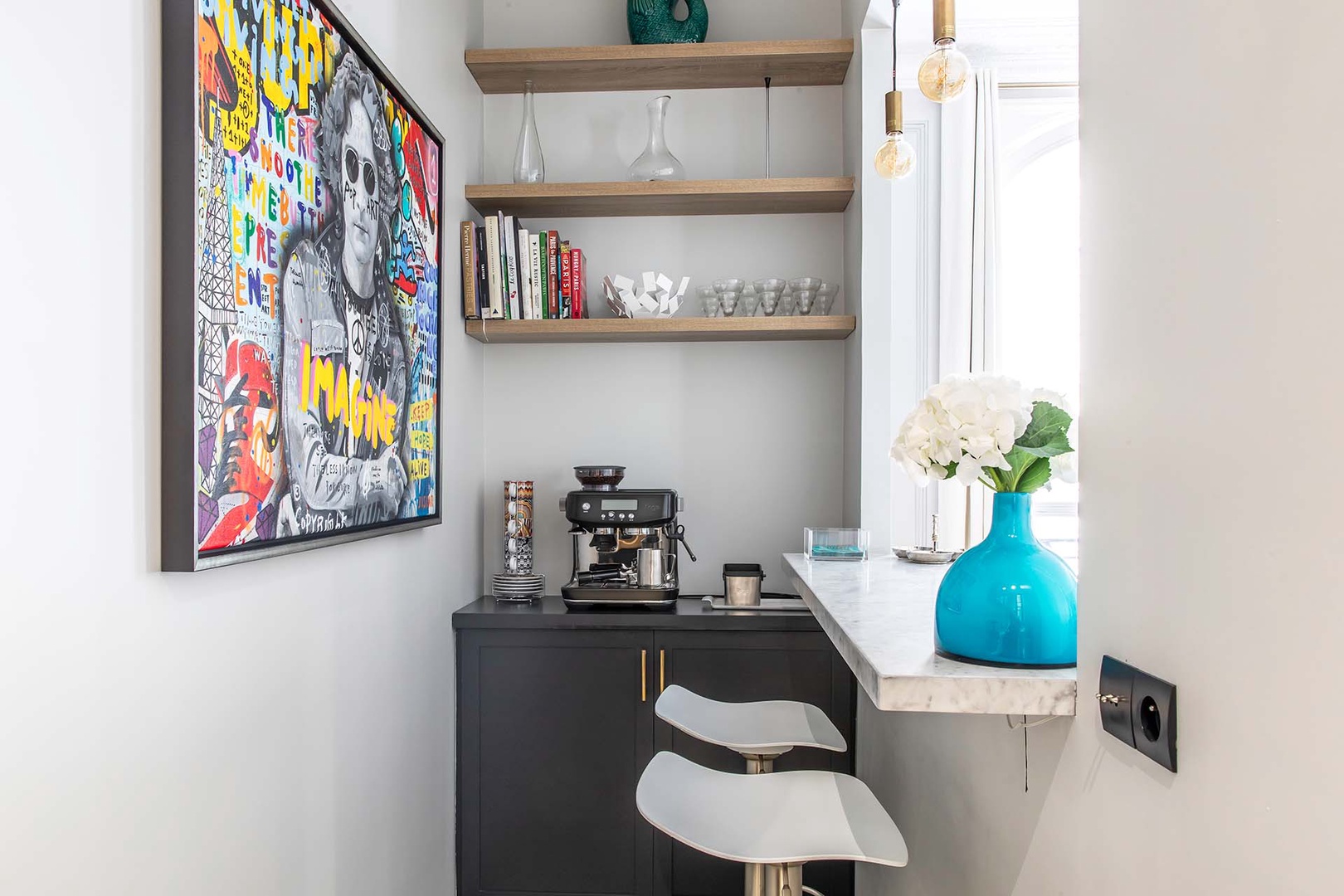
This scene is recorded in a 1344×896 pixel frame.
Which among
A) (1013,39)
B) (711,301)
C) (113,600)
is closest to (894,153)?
(711,301)

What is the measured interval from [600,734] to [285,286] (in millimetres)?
1555

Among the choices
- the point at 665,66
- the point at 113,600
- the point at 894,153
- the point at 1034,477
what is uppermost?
the point at 665,66

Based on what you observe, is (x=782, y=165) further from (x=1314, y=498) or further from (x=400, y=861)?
(x=1314, y=498)

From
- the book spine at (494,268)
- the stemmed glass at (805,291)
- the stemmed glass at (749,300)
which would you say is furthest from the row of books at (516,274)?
the stemmed glass at (805,291)

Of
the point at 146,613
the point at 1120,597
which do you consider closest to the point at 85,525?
the point at 146,613

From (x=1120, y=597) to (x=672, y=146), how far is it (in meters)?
2.43

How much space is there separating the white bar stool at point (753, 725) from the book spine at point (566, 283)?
126 centimetres

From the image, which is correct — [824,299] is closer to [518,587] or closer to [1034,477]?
[518,587]

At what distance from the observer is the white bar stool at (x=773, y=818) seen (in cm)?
127

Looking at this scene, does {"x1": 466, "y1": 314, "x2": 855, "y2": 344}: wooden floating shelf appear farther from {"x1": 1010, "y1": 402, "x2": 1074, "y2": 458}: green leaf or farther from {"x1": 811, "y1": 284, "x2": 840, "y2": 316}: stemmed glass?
{"x1": 1010, "y1": 402, "x2": 1074, "y2": 458}: green leaf

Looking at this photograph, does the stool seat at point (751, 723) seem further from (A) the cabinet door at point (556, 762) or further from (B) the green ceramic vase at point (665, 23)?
(B) the green ceramic vase at point (665, 23)

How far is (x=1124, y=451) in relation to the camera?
0.87 m

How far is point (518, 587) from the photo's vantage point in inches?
109

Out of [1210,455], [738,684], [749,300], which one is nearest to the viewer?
[1210,455]
